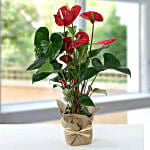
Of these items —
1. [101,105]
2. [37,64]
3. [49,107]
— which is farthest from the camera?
[101,105]

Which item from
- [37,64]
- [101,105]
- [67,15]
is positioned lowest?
[101,105]

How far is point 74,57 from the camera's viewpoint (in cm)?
80

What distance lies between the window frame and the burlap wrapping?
935mm

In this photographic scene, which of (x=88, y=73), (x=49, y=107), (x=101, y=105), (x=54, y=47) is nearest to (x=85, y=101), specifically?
(x=88, y=73)

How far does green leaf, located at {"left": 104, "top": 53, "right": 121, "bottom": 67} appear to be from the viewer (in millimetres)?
778

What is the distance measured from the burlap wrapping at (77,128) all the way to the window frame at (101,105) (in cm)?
94

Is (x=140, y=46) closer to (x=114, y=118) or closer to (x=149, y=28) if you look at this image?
(x=149, y=28)

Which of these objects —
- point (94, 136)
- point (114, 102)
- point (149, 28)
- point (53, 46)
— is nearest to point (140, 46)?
point (149, 28)

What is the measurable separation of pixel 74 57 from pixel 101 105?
117cm

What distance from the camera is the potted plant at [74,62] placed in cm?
76

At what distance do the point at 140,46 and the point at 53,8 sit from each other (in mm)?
888

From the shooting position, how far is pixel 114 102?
198 centimetres

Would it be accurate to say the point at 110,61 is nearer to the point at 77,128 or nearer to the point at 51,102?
the point at 77,128

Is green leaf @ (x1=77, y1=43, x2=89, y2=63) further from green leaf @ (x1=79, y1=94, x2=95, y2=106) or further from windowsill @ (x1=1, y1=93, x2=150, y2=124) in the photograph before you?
windowsill @ (x1=1, y1=93, x2=150, y2=124)
